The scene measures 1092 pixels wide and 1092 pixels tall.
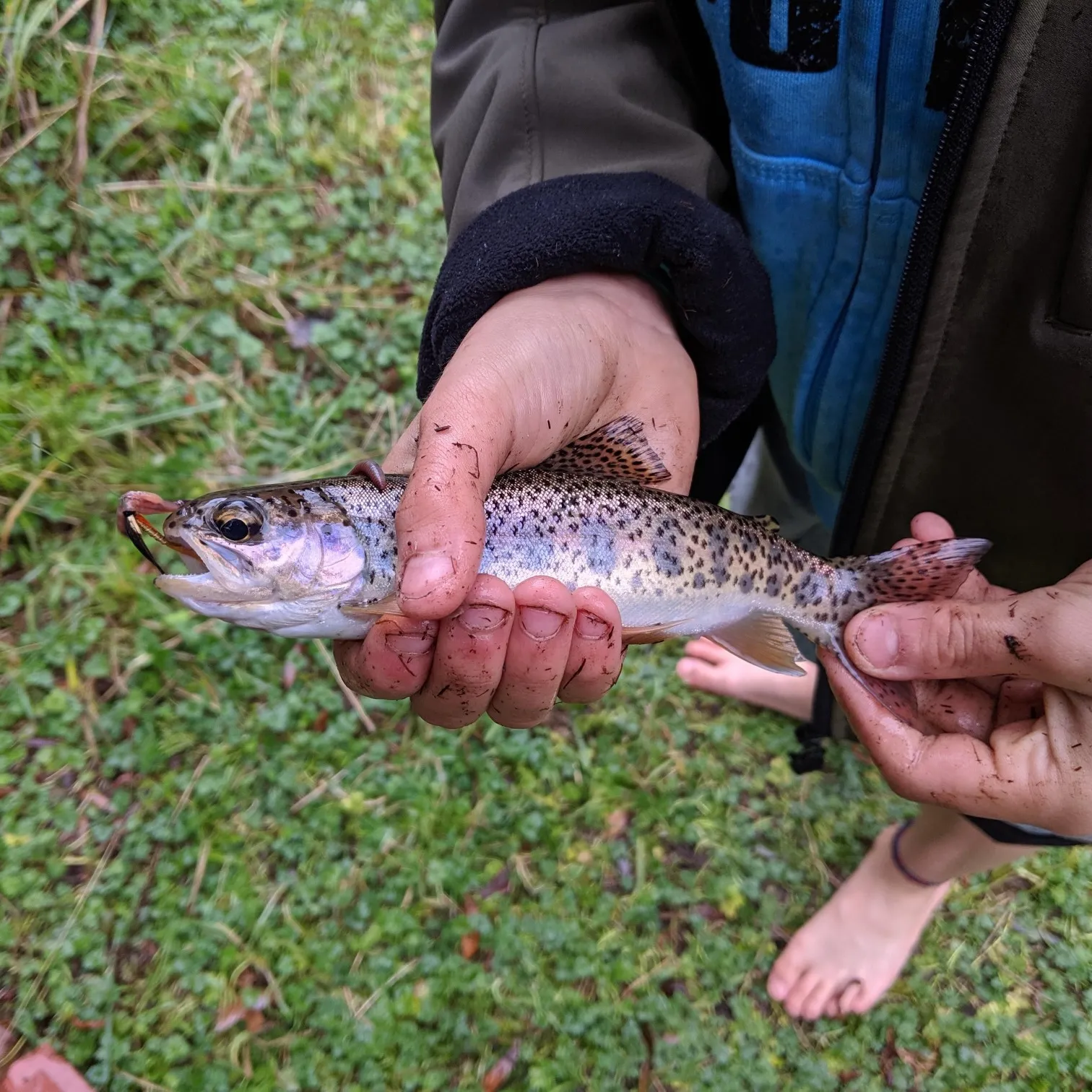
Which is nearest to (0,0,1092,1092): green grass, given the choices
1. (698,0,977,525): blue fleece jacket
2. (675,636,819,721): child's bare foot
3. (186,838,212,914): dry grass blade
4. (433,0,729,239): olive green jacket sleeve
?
(186,838,212,914): dry grass blade

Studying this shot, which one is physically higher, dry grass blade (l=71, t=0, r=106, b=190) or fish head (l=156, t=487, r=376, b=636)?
dry grass blade (l=71, t=0, r=106, b=190)

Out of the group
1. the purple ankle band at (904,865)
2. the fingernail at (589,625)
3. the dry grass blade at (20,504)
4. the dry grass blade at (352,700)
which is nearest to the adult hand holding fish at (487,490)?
the fingernail at (589,625)

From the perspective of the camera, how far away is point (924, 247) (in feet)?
7.16

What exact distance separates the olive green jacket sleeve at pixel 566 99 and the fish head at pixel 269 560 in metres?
1.06

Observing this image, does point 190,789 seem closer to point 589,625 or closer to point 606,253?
point 589,625

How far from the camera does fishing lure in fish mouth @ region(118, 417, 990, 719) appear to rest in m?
2.25

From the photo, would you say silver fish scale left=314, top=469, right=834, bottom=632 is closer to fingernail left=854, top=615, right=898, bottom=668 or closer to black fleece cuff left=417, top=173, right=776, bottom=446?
fingernail left=854, top=615, right=898, bottom=668

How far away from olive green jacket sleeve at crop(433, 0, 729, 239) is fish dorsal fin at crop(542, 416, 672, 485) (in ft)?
2.49

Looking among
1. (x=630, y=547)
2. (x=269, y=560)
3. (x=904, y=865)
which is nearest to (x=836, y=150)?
(x=630, y=547)

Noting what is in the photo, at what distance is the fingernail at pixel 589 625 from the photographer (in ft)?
6.95

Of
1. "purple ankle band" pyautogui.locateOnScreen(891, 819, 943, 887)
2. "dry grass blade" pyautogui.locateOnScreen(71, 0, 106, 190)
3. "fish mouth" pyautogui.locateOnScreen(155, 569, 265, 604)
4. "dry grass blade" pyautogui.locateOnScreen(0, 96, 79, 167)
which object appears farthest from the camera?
"dry grass blade" pyautogui.locateOnScreen(71, 0, 106, 190)

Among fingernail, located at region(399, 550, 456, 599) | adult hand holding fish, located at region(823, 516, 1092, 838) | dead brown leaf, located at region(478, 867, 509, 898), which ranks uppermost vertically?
fingernail, located at region(399, 550, 456, 599)

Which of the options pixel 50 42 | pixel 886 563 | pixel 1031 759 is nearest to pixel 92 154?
pixel 50 42

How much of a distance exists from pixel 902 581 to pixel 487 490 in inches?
55.5
